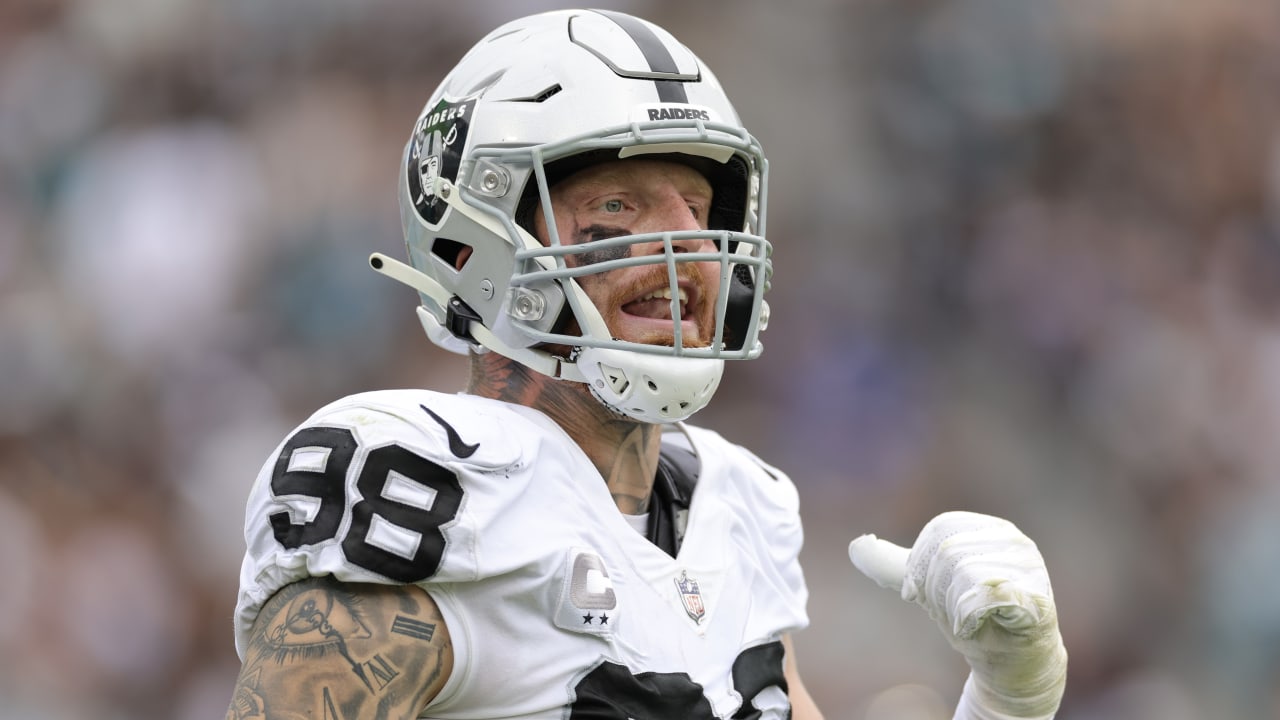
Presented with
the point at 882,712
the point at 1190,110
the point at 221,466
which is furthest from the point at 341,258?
the point at 1190,110

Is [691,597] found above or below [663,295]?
below

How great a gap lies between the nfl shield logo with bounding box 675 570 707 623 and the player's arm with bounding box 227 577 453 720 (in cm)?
39

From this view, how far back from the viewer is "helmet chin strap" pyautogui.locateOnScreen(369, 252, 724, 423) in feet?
6.59

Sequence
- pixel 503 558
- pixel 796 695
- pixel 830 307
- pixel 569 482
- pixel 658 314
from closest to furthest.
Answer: pixel 503 558 < pixel 569 482 < pixel 658 314 < pixel 796 695 < pixel 830 307

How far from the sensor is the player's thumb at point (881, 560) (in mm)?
2131

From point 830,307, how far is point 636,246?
3.60 metres

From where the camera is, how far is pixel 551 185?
2.14 meters

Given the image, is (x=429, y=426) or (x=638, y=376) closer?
(x=429, y=426)

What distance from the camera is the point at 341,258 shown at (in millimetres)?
5211

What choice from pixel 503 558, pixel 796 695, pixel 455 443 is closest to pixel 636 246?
pixel 455 443

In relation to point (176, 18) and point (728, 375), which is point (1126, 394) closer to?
point (728, 375)

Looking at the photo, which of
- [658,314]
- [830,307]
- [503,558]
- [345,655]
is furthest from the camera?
[830,307]

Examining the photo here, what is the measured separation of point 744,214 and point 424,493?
Answer: 798 millimetres

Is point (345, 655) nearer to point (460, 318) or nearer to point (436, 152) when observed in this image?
point (460, 318)
